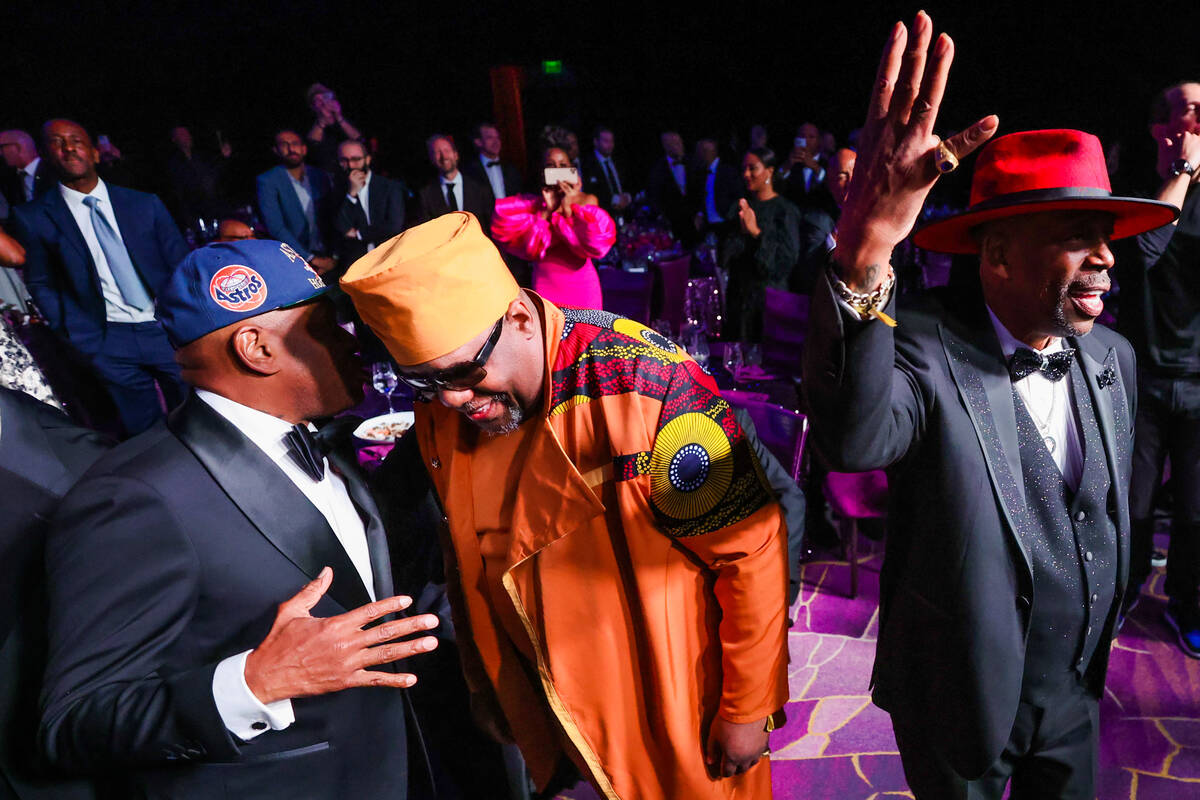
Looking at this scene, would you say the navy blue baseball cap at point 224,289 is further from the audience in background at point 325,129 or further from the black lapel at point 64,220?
the audience in background at point 325,129

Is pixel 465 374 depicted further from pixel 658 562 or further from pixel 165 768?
pixel 165 768

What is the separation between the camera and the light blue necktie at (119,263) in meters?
4.47

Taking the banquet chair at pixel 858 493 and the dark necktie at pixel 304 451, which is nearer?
the dark necktie at pixel 304 451

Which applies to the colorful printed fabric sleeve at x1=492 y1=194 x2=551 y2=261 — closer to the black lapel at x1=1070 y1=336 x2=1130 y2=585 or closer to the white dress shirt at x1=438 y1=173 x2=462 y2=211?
the white dress shirt at x1=438 y1=173 x2=462 y2=211

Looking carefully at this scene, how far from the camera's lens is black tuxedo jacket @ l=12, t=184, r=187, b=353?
438 cm

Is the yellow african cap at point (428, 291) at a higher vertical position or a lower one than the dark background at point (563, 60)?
lower

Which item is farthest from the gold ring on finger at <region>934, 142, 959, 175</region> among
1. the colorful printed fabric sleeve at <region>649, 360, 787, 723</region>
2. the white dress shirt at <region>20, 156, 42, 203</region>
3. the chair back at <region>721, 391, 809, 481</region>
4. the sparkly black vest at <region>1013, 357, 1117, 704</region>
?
the white dress shirt at <region>20, 156, 42, 203</region>

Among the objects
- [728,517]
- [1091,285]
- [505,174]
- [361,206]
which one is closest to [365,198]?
[361,206]

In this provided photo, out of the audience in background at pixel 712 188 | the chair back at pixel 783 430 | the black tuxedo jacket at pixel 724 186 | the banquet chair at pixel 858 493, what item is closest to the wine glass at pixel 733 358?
the chair back at pixel 783 430

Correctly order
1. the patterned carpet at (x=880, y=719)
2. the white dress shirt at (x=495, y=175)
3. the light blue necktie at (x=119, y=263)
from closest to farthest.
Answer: the patterned carpet at (x=880, y=719) → the light blue necktie at (x=119, y=263) → the white dress shirt at (x=495, y=175)

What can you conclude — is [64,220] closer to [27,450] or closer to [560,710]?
[27,450]

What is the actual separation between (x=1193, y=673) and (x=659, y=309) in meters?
3.77

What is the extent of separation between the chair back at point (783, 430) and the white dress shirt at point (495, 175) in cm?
514

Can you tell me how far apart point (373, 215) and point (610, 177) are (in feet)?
11.9
